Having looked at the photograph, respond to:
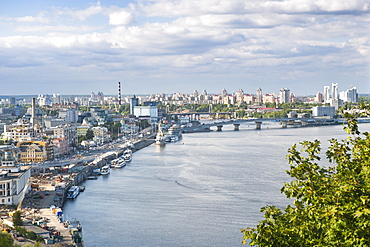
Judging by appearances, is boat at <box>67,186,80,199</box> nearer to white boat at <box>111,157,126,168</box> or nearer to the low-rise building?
white boat at <box>111,157,126,168</box>

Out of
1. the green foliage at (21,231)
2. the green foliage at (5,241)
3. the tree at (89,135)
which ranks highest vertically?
the tree at (89,135)

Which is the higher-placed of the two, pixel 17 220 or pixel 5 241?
pixel 5 241

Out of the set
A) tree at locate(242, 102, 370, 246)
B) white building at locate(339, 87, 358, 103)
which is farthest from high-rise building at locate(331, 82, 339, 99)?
tree at locate(242, 102, 370, 246)

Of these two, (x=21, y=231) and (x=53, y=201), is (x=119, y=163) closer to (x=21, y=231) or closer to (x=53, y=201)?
(x=53, y=201)

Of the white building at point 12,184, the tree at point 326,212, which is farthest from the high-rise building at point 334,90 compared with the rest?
the tree at point 326,212

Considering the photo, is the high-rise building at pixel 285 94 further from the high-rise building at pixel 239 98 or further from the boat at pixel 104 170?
the boat at pixel 104 170

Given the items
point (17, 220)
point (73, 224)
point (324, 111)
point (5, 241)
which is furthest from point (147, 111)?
point (5, 241)
